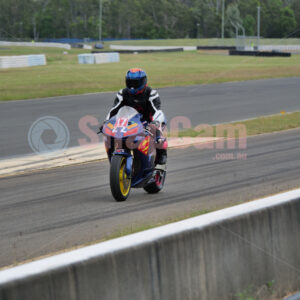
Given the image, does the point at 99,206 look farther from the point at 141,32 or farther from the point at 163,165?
the point at 141,32

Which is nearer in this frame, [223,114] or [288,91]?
[223,114]

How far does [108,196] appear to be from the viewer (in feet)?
28.4

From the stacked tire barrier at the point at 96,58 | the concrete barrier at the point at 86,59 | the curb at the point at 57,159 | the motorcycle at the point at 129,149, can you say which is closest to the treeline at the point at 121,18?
the stacked tire barrier at the point at 96,58

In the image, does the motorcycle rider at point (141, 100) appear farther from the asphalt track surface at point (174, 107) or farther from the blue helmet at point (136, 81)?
the asphalt track surface at point (174, 107)

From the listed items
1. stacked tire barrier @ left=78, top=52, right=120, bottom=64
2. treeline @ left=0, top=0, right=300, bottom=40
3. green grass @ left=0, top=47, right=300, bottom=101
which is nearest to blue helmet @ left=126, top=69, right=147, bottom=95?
green grass @ left=0, top=47, right=300, bottom=101

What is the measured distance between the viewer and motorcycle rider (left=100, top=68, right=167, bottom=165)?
26.6 feet

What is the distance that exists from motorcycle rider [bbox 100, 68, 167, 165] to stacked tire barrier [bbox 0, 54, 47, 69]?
3809cm

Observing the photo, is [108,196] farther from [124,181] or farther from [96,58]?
[96,58]

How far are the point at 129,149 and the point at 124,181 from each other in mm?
442

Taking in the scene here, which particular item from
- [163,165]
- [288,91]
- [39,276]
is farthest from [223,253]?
[288,91]

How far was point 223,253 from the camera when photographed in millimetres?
4504

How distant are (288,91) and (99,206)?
74.6 ft

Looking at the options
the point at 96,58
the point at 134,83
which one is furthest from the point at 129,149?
the point at 96,58

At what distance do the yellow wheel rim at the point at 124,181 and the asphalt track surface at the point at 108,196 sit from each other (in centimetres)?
18
